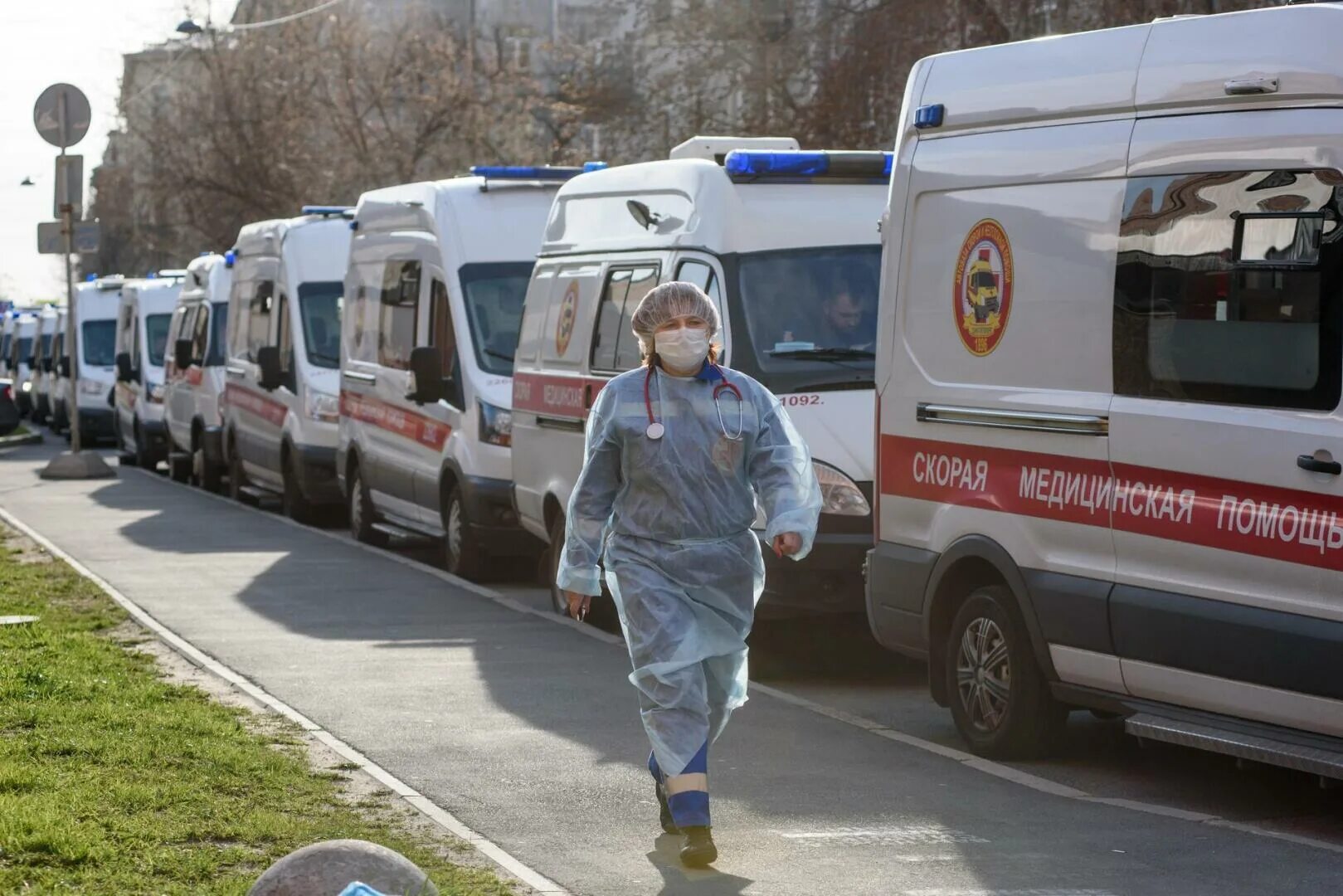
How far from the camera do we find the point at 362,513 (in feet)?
60.3

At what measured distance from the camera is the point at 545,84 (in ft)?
238

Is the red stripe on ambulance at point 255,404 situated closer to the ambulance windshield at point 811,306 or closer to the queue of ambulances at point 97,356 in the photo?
the ambulance windshield at point 811,306

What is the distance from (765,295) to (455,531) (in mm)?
4936

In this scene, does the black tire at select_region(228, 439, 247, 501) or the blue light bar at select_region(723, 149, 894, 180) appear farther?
the black tire at select_region(228, 439, 247, 501)

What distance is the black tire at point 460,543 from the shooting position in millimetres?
15352

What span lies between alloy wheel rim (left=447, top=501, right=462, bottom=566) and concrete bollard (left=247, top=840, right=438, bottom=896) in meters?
10.4

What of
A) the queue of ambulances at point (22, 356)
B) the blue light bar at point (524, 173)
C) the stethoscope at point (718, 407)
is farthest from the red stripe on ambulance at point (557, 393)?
the queue of ambulances at point (22, 356)

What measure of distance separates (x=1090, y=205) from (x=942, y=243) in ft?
3.22

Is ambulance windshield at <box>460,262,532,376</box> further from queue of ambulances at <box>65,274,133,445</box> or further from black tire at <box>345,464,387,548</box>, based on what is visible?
A: queue of ambulances at <box>65,274,133,445</box>

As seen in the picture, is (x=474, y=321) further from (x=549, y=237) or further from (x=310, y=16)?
(x=310, y=16)

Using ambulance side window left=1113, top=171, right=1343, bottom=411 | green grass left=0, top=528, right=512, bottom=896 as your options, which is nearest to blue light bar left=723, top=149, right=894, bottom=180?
ambulance side window left=1113, top=171, right=1343, bottom=411

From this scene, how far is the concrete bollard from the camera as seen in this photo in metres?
4.98

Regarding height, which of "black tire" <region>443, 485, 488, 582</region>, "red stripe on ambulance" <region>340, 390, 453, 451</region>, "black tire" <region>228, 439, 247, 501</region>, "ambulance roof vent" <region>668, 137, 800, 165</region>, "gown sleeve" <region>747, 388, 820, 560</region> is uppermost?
"ambulance roof vent" <region>668, 137, 800, 165</region>

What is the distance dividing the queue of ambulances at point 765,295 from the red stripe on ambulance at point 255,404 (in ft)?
27.3
